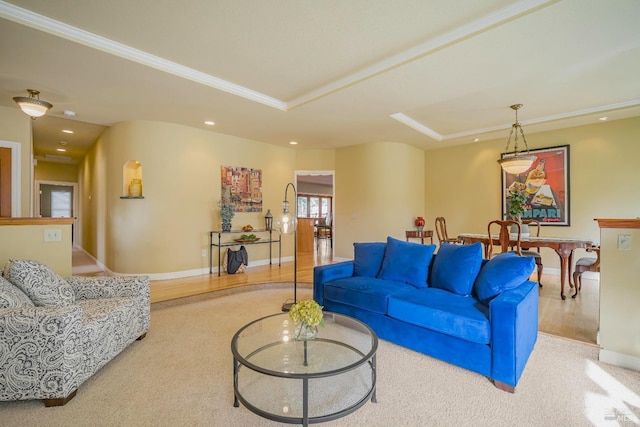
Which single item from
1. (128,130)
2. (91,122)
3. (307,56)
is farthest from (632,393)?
(91,122)

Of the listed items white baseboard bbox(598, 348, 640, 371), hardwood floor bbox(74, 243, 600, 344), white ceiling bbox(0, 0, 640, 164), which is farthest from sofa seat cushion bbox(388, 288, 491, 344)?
white ceiling bbox(0, 0, 640, 164)

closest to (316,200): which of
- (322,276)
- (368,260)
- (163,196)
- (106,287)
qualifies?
(163,196)

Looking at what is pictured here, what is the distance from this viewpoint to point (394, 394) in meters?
2.05

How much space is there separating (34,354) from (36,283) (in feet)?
2.12

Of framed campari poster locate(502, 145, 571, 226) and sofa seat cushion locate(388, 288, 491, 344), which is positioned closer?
sofa seat cushion locate(388, 288, 491, 344)

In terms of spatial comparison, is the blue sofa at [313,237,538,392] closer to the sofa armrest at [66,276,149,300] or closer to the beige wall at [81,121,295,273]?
the sofa armrest at [66,276,149,300]

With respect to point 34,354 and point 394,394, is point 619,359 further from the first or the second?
point 34,354

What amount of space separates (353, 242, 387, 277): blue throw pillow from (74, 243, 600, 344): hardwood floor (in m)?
1.44

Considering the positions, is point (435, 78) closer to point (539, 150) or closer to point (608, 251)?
point (608, 251)

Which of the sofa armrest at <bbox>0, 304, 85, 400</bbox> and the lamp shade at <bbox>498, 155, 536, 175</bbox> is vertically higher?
the lamp shade at <bbox>498, 155, 536, 175</bbox>

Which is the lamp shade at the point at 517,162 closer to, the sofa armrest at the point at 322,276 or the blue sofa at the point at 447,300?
the blue sofa at the point at 447,300

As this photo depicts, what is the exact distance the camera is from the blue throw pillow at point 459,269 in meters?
2.81

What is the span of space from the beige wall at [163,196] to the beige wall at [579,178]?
15.4 feet

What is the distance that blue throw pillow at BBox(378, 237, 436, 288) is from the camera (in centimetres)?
314
